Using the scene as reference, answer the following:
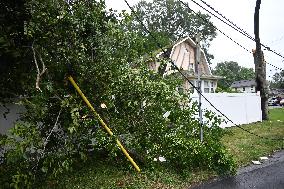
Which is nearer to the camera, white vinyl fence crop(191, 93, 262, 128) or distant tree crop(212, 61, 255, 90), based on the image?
white vinyl fence crop(191, 93, 262, 128)

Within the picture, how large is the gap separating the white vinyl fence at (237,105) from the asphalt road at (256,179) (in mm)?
4878

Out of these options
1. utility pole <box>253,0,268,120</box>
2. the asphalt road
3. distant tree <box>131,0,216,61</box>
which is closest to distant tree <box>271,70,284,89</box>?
distant tree <box>131,0,216,61</box>

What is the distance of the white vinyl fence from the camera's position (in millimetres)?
14234

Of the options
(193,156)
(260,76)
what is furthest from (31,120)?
(260,76)

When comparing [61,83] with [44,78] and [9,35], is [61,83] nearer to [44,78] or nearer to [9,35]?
[44,78]

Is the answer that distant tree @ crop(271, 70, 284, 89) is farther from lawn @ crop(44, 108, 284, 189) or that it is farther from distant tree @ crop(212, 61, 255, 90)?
lawn @ crop(44, 108, 284, 189)

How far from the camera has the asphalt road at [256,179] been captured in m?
7.14

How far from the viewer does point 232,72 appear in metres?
83.2

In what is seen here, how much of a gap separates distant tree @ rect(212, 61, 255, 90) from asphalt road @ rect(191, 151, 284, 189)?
65313mm

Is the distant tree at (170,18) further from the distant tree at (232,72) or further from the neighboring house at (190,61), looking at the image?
the distant tree at (232,72)

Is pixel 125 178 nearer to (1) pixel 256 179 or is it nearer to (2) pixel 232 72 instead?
(1) pixel 256 179

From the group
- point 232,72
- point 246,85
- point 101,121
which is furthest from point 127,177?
point 232,72

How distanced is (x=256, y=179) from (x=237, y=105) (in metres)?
8.47

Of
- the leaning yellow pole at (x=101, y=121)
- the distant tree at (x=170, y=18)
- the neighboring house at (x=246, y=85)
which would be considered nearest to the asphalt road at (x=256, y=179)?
the leaning yellow pole at (x=101, y=121)
